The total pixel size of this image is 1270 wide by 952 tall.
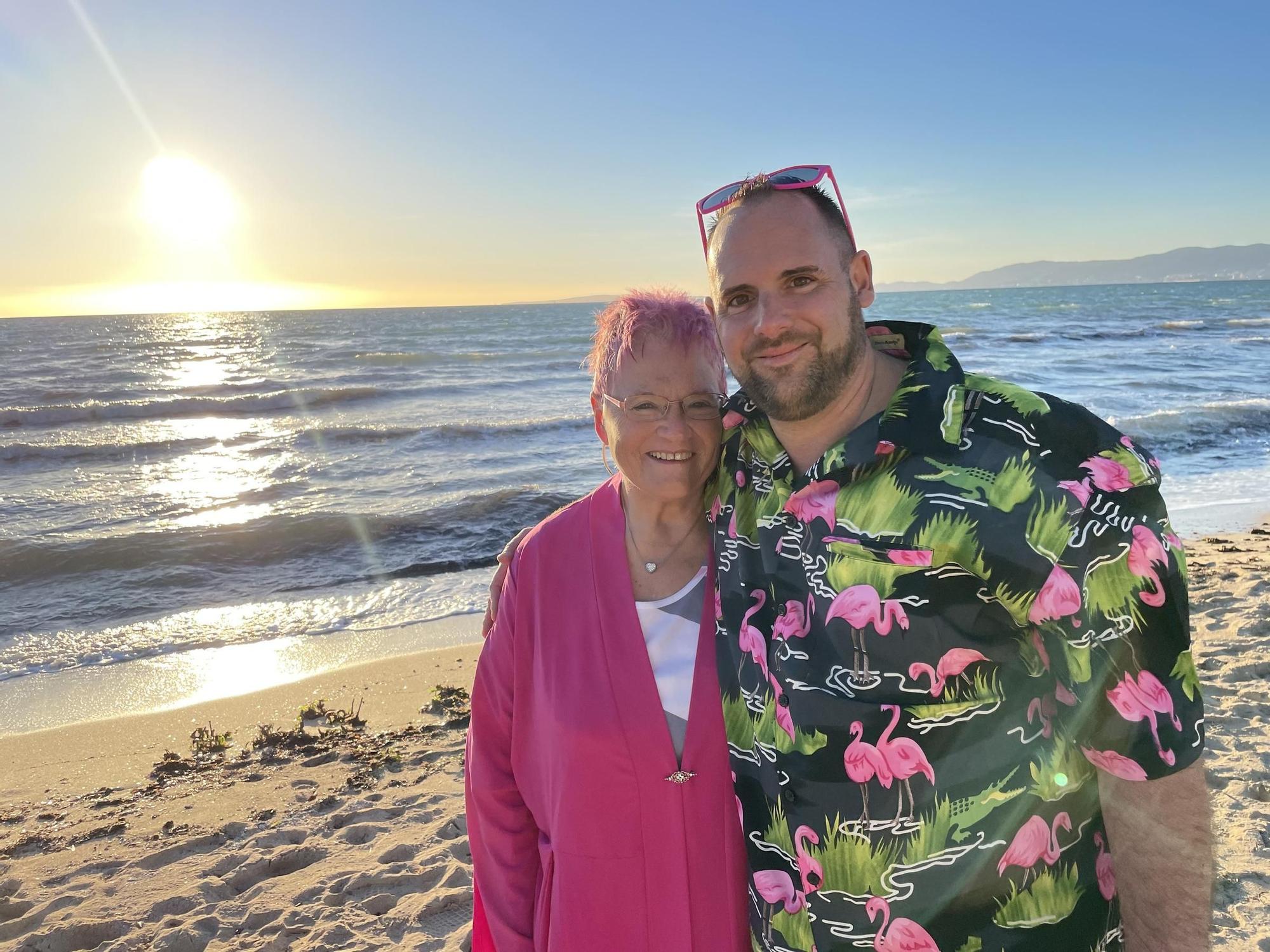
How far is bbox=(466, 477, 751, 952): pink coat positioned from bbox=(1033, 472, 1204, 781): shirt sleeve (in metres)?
0.78

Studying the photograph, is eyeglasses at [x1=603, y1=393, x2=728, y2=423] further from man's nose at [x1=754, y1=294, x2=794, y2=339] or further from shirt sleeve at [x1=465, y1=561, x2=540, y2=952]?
shirt sleeve at [x1=465, y1=561, x2=540, y2=952]

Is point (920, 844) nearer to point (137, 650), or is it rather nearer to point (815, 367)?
point (815, 367)

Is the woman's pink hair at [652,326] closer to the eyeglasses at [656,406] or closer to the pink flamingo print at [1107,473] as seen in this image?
the eyeglasses at [656,406]

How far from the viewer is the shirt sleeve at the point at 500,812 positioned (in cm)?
204

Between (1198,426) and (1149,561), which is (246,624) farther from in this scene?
(1198,426)

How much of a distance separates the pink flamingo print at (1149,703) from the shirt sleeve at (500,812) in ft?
4.48

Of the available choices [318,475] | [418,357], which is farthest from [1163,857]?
[418,357]

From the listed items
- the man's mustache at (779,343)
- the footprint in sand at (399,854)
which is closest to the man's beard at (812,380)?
the man's mustache at (779,343)

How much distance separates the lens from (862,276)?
6.59 feet

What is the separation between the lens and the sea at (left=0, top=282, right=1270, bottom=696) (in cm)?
798

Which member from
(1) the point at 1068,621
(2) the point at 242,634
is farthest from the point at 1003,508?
(2) the point at 242,634

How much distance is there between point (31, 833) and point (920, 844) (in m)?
4.94

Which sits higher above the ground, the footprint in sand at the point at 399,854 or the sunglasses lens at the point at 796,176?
the sunglasses lens at the point at 796,176

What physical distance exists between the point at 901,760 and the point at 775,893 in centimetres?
45
